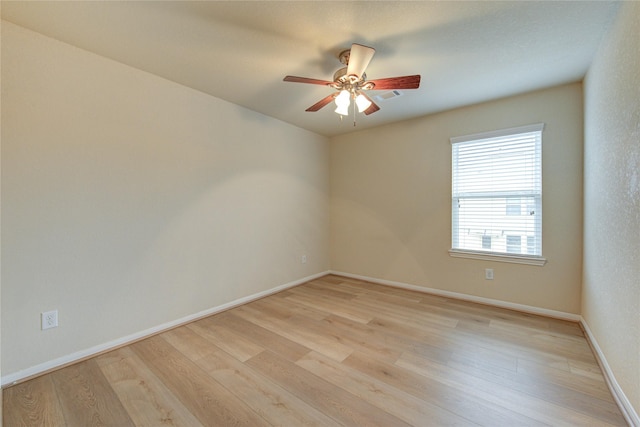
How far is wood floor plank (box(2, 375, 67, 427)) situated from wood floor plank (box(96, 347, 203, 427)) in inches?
10.5

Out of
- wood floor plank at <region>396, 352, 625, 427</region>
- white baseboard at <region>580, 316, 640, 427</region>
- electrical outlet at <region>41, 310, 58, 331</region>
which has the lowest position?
wood floor plank at <region>396, 352, 625, 427</region>

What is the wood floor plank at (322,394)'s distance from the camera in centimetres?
144

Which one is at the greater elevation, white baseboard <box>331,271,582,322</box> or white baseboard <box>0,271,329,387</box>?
white baseboard <box>331,271,582,322</box>

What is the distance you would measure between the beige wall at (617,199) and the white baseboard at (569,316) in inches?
2.1

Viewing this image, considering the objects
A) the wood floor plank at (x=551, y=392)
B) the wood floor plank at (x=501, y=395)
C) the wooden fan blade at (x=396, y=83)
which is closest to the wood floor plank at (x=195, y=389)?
the wood floor plank at (x=501, y=395)

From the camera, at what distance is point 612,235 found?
5.67ft

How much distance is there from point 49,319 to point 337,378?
212cm

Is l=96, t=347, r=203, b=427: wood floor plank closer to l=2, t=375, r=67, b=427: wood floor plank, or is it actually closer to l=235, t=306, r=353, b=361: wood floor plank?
l=2, t=375, r=67, b=427: wood floor plank

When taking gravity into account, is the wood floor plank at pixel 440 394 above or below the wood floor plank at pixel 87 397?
above

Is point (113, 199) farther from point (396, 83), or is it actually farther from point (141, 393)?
point (396, 83)

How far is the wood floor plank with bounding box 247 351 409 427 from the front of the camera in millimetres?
1442

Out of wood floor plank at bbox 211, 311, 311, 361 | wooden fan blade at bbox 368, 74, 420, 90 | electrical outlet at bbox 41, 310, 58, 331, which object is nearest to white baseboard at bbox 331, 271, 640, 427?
wood floor plank at bbox 211, 311, 311, 361

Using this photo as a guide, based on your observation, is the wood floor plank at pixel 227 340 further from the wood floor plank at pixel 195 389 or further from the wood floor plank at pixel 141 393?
the wood floor plank at pixel 141 393

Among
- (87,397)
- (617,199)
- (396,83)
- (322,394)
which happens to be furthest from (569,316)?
(87,397)
